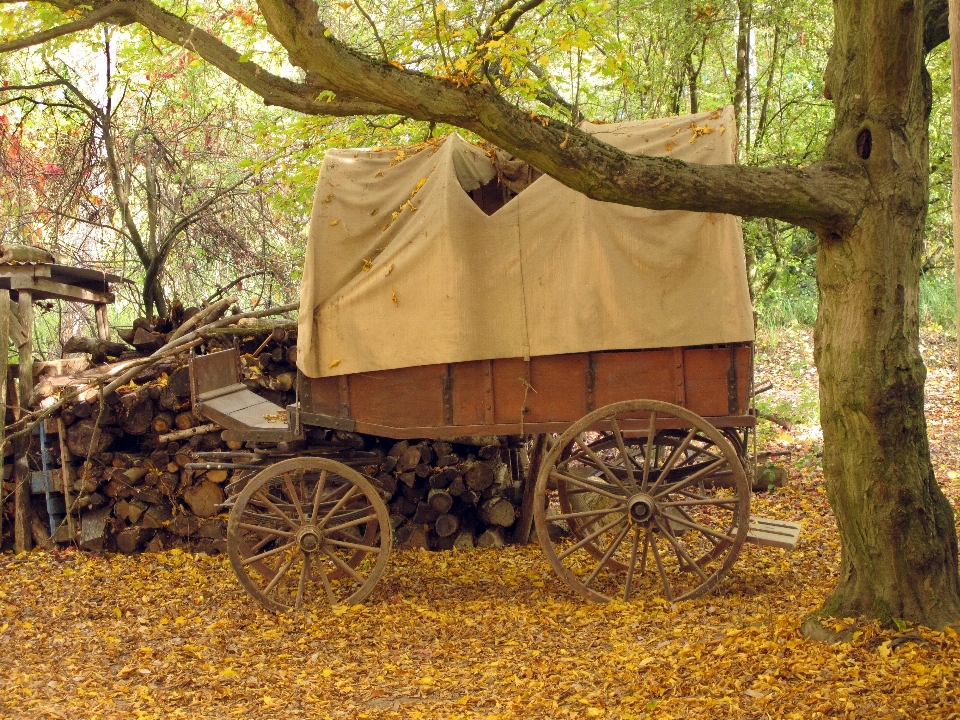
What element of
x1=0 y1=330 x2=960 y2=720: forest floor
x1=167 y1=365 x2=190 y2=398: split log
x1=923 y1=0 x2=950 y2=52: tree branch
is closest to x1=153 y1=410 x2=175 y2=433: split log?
x1=167 y1=365 x2=190 y2=398: split log

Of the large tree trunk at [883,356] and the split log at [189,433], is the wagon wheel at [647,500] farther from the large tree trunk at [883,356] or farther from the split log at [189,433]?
the split log at [189,433]

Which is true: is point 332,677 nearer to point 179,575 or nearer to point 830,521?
point 179,575

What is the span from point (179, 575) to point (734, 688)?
14.4ft

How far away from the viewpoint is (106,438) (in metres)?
7.66

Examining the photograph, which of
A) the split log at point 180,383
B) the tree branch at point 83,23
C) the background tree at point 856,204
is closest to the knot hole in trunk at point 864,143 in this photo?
the background tree at point 856,204

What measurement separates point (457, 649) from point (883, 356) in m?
2.59

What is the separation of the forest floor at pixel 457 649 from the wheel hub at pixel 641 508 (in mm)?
491

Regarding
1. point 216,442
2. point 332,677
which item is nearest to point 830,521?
point 332,677

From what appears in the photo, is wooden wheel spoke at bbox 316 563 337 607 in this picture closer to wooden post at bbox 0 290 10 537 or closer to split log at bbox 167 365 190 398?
split log at bbox 167 365 190 398

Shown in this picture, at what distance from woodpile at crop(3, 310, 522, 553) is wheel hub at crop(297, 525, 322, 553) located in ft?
3.99

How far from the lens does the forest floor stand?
151 inches

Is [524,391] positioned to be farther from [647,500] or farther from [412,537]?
[412,537]

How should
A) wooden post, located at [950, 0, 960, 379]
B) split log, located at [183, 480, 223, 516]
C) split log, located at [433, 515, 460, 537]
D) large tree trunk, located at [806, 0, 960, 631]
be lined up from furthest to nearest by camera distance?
1. split log, located at [183, 480, 223, 516]
2. split log, located at [433, 515, 460, 537]
3. large tree trunk, located at [806, 0, 960, 631]
4. wooden post, located at [950, 0, 960, 379]

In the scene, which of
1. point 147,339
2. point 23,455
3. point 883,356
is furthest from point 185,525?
point 883,356
